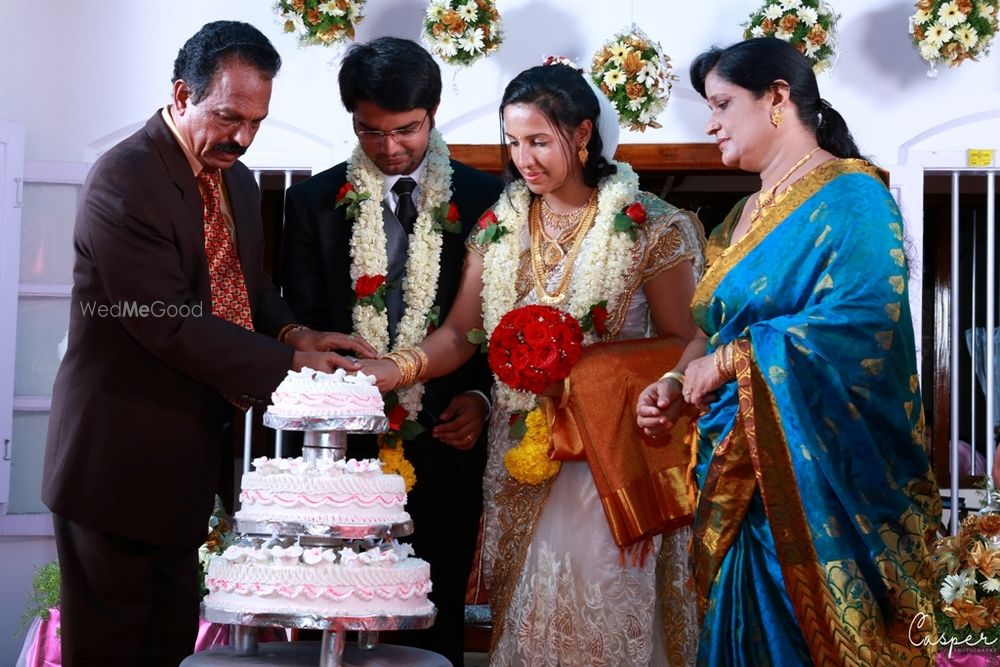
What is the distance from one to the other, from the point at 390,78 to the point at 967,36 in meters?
3.59

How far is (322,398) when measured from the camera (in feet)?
9.52

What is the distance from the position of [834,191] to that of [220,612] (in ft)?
5.47

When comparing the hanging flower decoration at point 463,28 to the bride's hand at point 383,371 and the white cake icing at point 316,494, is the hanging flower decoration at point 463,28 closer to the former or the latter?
the bride's hand at point 383,371

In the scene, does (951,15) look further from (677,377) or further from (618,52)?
(677,377)

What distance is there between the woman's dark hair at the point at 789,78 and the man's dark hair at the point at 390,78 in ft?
3.42

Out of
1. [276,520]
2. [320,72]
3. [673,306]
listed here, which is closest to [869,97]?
[320,72]

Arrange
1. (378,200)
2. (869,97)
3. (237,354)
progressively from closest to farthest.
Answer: (237,354), (378,200), (869,97)

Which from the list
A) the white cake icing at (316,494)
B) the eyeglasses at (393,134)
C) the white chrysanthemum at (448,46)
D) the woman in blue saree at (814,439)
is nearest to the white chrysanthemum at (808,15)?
the white chrysanthemum at (448,46)

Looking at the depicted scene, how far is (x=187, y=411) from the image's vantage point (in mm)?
3434

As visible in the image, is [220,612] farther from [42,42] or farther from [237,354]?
[42,42]

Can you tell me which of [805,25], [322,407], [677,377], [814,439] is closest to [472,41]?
[805,25]

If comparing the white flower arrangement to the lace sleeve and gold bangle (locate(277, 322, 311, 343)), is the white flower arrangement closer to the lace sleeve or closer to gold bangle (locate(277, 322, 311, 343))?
gold bangle (locate(277, 322, 311, 343))

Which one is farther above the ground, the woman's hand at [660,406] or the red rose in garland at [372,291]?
the red rose in garland at [372,291]

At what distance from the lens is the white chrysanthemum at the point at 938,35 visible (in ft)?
20.7
